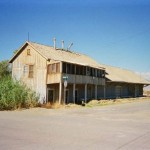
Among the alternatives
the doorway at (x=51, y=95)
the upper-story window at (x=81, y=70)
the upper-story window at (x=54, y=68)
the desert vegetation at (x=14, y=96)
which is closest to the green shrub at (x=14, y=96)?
the desert vegetation at (x=14, y=96)

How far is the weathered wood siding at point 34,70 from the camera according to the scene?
3175 centimetres

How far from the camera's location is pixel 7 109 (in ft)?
81.5

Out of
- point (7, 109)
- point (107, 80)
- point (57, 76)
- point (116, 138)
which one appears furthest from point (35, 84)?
point (116, 138)

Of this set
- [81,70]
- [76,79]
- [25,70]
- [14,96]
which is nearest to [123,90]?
[81,70]

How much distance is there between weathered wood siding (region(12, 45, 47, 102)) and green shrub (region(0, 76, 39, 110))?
14.1ft

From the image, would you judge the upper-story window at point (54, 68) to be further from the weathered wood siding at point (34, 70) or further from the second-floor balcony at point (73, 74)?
the weathered wood siding at point (34, 70)

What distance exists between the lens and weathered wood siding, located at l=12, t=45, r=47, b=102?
31.8 m

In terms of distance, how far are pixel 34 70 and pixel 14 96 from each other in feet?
27.1

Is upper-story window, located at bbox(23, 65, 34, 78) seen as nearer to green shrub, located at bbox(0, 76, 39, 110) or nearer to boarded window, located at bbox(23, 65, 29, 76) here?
boarded window, located at bbox(23, 65, 29, 76)

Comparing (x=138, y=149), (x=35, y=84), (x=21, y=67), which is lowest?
(x=138, y=149)

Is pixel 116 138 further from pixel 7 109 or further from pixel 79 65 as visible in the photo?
pixel 79 65

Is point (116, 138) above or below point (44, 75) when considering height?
below

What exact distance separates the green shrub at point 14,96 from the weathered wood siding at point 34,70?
4296 mm

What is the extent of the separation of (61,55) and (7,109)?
516 inches
